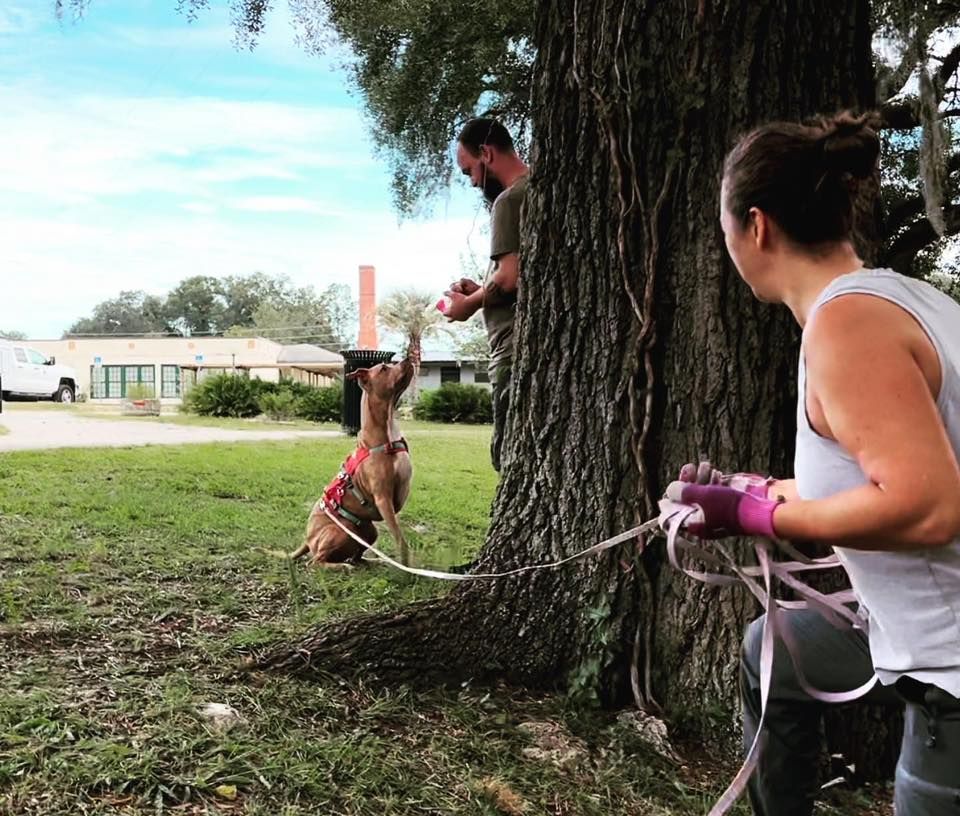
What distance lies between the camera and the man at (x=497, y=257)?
12.2ft

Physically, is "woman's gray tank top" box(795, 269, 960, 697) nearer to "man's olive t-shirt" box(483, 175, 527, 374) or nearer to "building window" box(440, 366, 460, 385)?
"man's olive t-shirt" box(483, 175, 527, 374)

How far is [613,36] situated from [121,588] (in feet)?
10.2

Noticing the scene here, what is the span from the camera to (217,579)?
441 cm

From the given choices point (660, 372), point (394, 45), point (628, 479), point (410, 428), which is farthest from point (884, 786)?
point (410, 428)

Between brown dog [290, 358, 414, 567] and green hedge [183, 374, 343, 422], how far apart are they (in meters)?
16.9

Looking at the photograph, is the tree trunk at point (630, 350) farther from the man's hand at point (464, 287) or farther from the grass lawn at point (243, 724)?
the man's hand at point (464, 287)

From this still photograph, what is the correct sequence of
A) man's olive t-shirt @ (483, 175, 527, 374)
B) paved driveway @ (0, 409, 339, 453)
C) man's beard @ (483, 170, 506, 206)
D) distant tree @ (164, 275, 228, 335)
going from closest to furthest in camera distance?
man's olive t-shirt @ (483, 175, 527, 374), man's beard @ (483, 170, 506, 206), paved driveway @ (0, 409, 339, 453), distant tree @ (164, 275, 228, 335)

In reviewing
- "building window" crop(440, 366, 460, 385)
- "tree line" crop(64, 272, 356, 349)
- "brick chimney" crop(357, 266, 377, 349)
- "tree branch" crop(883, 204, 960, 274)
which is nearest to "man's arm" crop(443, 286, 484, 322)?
"tree branch" crop(883, 204, 960, 274)

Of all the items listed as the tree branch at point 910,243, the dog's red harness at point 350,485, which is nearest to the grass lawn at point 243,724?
the dog's red harness at point 350,485

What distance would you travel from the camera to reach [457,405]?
24188 millimetres

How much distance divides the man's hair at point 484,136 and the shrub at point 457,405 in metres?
20.1

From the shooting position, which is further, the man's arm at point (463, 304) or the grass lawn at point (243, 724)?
the man's arm at point (463, 304)

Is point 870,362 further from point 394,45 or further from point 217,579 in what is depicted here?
point 394,45

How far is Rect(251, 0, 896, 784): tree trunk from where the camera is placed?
2.81 m
